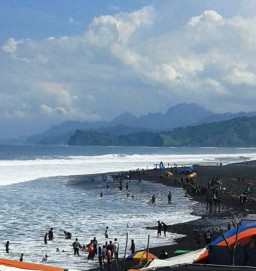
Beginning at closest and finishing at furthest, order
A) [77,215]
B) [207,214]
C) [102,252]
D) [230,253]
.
→ [230,253] < [102,252] < [77,215] < [207,214]

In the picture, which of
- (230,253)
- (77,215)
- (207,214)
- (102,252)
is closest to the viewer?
(230,253)

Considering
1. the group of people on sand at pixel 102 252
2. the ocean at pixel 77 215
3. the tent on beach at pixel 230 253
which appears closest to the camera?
the tent on beach at pixel 230 253

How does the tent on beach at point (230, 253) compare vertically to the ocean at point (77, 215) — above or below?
above

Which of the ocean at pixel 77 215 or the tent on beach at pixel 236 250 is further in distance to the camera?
the ocean at pixel 77 215

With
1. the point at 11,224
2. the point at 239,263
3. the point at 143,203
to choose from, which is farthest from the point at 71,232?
the point at 239,263

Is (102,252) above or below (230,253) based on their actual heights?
below

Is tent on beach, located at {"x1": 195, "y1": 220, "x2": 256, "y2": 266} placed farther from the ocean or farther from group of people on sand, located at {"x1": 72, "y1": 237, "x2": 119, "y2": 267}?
the ocean

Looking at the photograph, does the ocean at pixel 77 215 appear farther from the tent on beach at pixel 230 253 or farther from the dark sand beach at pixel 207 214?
the tent on beach at pixel 230 253

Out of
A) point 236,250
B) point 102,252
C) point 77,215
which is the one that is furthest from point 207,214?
point 236,250

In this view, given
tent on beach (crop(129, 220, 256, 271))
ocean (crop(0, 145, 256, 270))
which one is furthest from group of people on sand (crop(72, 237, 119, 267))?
tent on beach (crop(129, 220, 256, 271))

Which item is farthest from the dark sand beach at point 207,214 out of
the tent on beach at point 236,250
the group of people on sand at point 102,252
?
the tent on beach at point 236,250

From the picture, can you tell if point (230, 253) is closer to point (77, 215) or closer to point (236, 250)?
point (236, 250)

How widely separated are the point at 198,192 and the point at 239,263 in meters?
44.7

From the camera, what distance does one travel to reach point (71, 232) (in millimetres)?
34219
